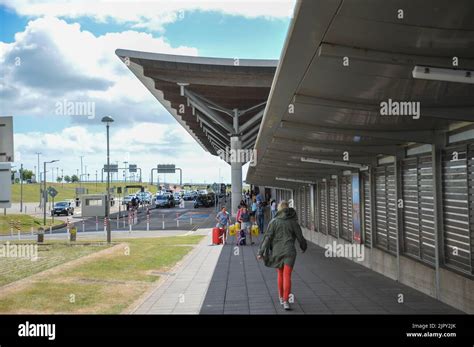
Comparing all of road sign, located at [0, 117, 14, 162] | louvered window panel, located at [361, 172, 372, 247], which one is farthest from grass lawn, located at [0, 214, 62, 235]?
road sign, located at [0, 117, 14, 162]

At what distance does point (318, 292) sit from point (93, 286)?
441 cm

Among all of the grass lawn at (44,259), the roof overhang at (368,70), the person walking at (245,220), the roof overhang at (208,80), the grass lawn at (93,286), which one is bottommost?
the grass lawn at (44,259)

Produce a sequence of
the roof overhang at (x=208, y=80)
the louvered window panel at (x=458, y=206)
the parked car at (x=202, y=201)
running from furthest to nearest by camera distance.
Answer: the parked car at (x=202, y=201) < the roof overhang at (x=208, y=80) < the louvered window panel at (x=458, y=206)

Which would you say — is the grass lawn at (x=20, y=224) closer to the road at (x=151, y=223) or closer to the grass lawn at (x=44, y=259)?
the road at (x=151, y=223)

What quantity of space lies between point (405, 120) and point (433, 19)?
3.54m

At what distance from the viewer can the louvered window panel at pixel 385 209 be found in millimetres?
11328

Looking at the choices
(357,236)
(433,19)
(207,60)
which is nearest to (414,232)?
(357,236)

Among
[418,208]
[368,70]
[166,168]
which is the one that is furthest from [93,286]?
[166,168]

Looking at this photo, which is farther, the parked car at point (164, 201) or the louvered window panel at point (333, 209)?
the parked car at point (164, 201)

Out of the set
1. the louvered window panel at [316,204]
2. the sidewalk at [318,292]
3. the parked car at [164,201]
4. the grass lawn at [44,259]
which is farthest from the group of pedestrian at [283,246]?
the parked car at [164,201]

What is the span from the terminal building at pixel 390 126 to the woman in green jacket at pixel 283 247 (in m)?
1.62

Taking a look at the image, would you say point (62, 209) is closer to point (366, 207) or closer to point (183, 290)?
point (366, 207)

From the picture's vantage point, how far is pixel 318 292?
968 cm
